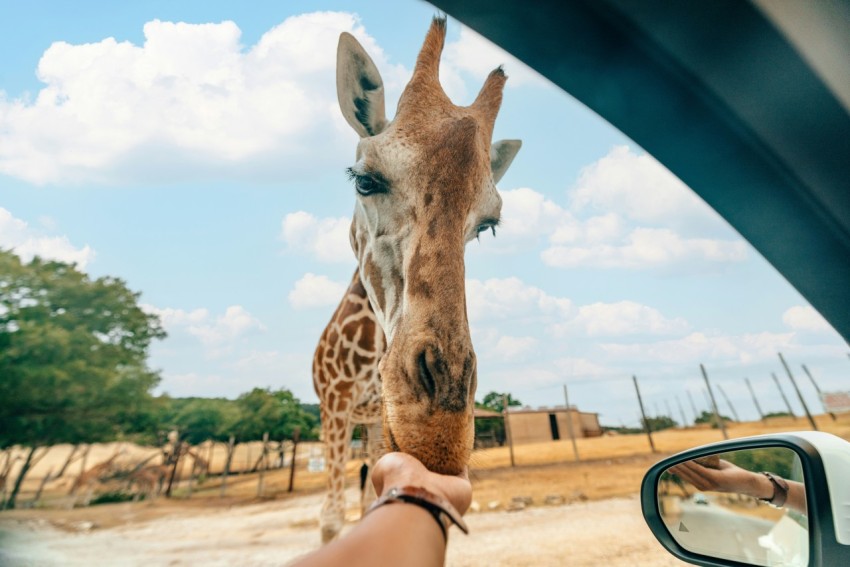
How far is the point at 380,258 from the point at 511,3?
3.88 feet

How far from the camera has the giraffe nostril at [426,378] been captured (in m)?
1.06

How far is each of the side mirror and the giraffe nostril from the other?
721 mm

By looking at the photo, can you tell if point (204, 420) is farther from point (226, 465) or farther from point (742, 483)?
point (742, 483)

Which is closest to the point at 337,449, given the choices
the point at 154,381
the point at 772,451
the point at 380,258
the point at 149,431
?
the point at 380,258

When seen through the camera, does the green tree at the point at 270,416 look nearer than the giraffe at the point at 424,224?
No

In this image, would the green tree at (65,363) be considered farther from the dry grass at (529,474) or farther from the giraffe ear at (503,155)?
the giraffe ear at (503,155)

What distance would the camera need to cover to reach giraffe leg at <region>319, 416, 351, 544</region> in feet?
11.6

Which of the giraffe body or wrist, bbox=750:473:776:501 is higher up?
the giraffe body

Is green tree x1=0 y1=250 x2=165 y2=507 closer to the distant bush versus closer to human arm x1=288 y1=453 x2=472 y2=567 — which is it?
the distant bush

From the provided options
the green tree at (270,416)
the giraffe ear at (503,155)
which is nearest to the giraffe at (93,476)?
the green tree at (270,416)

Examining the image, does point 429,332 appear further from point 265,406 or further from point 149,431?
point 265,406

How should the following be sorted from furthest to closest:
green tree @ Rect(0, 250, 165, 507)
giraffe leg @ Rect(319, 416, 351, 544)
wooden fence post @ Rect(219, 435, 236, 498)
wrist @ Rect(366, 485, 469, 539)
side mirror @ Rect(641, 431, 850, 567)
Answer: wooden fence post @ Rect(219, 435, 236, 498), green tree @ Rect(0, 250, 165, 507), giraffe leg @ Rect(319, 416, 351, 544), side mirror @ Rect(641, 431, 850, 567), wrist @ Rect(366, 485, 469, 539)

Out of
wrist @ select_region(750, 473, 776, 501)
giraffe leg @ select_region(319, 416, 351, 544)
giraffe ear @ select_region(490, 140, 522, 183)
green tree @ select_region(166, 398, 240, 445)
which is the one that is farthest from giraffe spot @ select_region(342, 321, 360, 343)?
green tree @ select_region(166, 398, 240, 445)

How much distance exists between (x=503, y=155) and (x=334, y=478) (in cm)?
303
